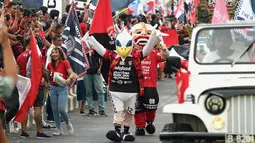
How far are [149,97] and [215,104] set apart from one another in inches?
238

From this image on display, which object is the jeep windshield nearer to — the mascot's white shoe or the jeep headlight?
the jeep headlight

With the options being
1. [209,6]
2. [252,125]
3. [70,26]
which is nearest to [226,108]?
[252,125]

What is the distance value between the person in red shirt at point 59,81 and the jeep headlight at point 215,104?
618 centimetres

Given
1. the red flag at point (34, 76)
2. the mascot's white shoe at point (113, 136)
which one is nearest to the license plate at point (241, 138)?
the mascot's white shoe at point (113, 136)

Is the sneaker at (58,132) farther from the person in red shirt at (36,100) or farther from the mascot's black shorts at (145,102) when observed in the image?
the mascot's black shorts at (145,102)

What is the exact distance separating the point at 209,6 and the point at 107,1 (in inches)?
314

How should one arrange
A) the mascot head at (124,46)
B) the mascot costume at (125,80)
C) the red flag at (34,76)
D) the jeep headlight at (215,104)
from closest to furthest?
the jeep headlight at (215,104), the mascot costume at (125,80), the mascot head at (124,46), the red flag at (34,76)

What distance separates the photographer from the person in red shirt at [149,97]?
16281 mm

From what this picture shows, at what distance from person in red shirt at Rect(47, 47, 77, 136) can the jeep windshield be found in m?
4.68

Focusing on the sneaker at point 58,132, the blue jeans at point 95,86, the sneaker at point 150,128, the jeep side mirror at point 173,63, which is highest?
the jeep side mirror at point 173,63

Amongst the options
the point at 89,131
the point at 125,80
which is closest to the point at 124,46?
the point at 125,80

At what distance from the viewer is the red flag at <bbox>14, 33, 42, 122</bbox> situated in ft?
52.3

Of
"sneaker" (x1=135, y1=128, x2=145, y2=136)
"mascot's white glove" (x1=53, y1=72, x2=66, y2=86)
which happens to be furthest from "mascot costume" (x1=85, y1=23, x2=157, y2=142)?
"mascot's white glove" (x1=53, y1=72, x2=66, y2=86)

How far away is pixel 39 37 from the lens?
17.8 metres
